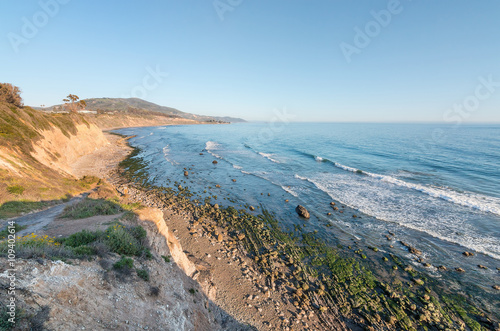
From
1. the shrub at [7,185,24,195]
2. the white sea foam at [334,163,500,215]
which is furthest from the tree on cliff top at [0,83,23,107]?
the white sea foam at [334,163,500,215]

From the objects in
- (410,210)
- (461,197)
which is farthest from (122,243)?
(461,197)

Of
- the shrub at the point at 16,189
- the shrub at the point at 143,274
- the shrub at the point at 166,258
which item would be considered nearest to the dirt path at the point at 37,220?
the shrub at the point at 16,189

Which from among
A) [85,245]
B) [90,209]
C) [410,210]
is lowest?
[410,210]

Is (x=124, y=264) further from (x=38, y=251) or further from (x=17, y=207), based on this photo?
(x=17, y=207)

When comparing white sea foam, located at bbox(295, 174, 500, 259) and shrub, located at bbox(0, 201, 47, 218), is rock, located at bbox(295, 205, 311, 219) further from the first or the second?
shrub, located at bbox(0, 201, 47, 218)

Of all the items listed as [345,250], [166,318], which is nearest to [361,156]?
[345,250]
